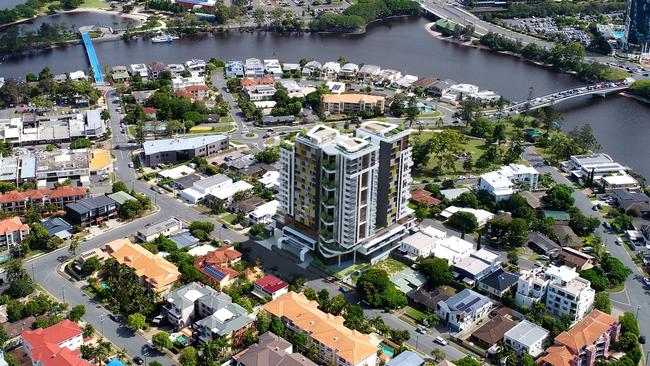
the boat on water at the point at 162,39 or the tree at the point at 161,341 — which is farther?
the boat on water at the point at 162,39

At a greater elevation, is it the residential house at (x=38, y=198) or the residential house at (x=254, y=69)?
the residential house at (x=254, y=69)

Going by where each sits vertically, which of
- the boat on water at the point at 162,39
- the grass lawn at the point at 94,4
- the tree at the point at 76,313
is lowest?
the tree at the point at 76,313

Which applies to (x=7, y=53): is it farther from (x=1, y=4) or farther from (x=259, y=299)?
(x=259, y=299)

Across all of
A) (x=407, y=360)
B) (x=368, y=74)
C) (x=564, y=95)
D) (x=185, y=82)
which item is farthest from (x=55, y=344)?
(x=564, y=95)

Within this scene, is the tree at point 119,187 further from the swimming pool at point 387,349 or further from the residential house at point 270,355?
the swimming pool at point 387,349

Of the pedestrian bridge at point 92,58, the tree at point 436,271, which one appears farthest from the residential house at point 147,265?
the pedestrian bridge at point 92,58

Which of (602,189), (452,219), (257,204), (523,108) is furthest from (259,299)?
(523,108)
